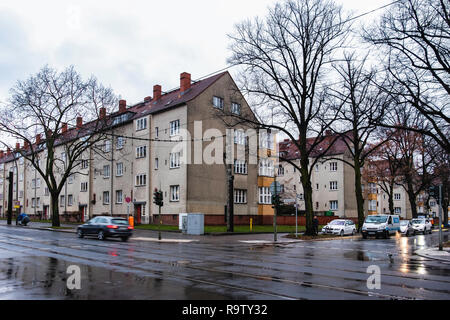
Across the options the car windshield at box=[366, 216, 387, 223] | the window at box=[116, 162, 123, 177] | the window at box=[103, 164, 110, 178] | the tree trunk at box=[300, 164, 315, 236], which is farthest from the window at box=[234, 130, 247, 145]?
the window at box=[103, 164, 110, 178]

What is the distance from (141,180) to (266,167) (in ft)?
47.7

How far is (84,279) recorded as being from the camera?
9.95 metres

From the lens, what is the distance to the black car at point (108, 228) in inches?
1000

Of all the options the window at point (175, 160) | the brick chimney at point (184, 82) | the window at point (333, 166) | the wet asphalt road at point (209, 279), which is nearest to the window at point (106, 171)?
the window at point (175, 160)

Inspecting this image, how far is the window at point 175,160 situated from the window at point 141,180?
195 inches

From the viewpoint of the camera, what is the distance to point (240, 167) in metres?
47.2

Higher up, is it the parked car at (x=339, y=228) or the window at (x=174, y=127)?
the window at (x=174, y=127)

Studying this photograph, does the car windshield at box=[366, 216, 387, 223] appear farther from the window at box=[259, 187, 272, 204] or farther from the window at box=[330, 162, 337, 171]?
the window at box=[330, 162, 337, 171]

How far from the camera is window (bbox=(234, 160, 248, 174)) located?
153 feet

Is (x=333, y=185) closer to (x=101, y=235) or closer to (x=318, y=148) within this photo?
(x=318, y=148)

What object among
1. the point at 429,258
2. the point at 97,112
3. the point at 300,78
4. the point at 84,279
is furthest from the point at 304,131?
the point at 84,279

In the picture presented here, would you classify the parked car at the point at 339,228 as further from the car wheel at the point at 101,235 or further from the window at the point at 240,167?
the car wheel at the point at 101,235
